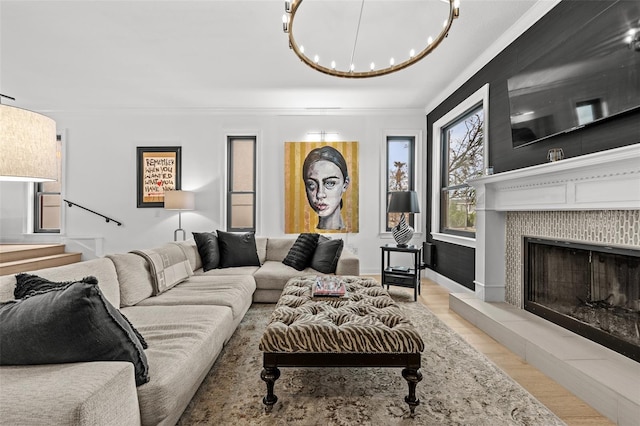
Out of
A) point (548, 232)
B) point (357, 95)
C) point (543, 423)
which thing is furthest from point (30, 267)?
point (548, 232)

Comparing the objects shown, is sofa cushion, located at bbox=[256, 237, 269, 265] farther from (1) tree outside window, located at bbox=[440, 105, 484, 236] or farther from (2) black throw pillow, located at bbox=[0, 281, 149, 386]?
(2) black throw pillow, located at bbox=[0, 281, 149, 386]

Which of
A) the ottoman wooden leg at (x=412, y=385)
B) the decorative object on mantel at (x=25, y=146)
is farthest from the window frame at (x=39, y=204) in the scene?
the ottoman wooden leg at (x=412, y=385)

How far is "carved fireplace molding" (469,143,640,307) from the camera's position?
5.84 ft

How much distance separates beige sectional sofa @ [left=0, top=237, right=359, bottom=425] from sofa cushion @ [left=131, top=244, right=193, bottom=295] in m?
0.05

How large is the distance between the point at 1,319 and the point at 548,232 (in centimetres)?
332

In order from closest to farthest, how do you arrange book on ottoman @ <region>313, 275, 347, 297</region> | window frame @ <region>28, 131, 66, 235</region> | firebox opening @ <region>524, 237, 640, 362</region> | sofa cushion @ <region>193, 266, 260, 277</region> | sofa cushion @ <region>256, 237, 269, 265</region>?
firebox opening @ <region>524, 237, 640, 362</region>
book on ottoman @ <region>313, 275, 347, 297</region>
sofa cushion @ <region>193, 266, 260, 277</region>
sofa cushion @ <region>256, 237, 269, 265</region>
window frame @ <region>28, 131, 66, 235</region>

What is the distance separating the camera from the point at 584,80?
201 cm

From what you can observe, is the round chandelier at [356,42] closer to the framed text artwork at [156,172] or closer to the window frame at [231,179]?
the window frame at [231,179]

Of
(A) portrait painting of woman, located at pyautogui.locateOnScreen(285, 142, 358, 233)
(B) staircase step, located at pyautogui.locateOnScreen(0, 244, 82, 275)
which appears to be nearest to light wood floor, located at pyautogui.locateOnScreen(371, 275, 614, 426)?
(A) portrait painting of woman, located at pyautogui.locateOnScreen(285, 142, 358, 233)

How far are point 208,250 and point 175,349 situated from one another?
90.5 inches

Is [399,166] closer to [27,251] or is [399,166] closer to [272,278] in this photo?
[272,278]

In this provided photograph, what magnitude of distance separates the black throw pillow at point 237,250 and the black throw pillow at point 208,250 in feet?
0.25

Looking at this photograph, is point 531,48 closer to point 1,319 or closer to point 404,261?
point 404,261

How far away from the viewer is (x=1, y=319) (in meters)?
1.12
